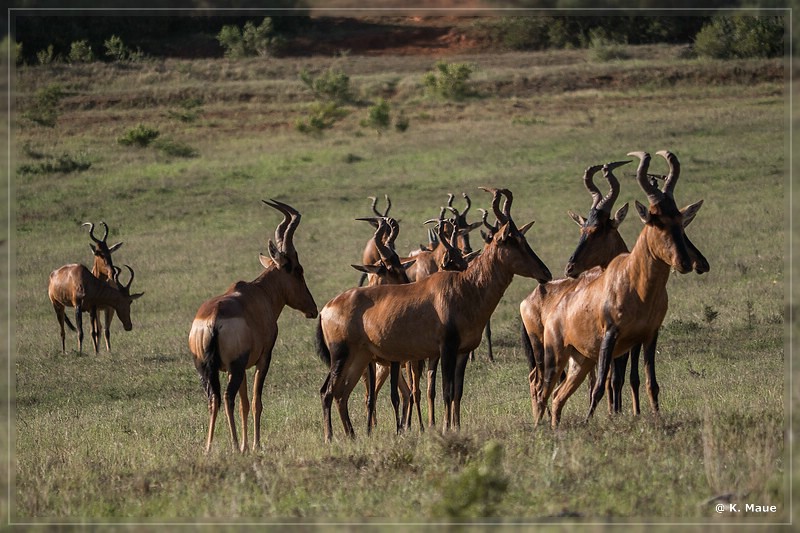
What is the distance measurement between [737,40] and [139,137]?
68.4 ft

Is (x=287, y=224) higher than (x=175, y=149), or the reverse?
(x=175, y=149)

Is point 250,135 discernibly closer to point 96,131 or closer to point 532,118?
point 96,131

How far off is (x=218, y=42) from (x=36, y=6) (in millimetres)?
39741

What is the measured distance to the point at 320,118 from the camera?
4522cm

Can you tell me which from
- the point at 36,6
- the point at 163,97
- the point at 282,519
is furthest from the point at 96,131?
the point at 282,519

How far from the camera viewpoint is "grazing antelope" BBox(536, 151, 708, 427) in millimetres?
10414

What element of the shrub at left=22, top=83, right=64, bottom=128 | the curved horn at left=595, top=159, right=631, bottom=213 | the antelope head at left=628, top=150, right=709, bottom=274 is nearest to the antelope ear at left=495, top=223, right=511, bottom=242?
the curved horn at left=595, top=159, right=631, bottom=213

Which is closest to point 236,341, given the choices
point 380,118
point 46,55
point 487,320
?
point 487,320

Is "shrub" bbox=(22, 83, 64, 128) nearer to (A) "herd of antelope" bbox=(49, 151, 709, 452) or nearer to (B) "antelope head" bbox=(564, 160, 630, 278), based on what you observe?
(A) "herd of antelope" bbox=(49, 151, 709, 452)

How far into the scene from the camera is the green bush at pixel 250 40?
44.0 meters

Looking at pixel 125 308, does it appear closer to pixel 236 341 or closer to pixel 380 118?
pixel 236 341

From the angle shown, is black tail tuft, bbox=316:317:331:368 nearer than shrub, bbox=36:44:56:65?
Yes

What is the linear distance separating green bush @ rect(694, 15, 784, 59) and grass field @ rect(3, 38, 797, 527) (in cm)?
186

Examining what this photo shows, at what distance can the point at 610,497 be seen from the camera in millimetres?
7809
